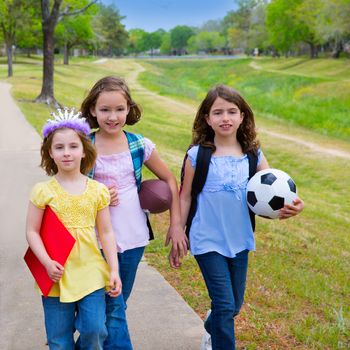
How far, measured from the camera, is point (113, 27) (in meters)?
109

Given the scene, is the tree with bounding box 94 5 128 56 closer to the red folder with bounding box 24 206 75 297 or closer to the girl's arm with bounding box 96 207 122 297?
the girl's arm with bounding box 96 207 122 297

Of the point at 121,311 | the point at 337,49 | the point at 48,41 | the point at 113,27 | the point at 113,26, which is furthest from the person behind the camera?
the point at 113,27

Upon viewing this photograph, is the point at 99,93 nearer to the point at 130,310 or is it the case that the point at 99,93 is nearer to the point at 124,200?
the point at 124,200

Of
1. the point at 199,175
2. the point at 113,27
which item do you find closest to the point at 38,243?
the point at 199,175

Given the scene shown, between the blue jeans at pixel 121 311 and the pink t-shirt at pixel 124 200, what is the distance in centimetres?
7

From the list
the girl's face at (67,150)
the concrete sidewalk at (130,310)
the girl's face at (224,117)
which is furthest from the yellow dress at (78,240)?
the concrete sidewalk at (130,310)

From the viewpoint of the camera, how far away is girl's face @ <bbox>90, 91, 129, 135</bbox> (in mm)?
3262

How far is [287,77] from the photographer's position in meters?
45.2

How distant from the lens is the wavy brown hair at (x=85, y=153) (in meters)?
3.05

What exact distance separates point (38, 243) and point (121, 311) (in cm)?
63

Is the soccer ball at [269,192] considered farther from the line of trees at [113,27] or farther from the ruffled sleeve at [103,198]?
the line of trees at [113,27]

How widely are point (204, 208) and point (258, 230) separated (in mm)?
4335

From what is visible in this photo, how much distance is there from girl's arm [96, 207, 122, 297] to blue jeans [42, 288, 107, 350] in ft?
0.36

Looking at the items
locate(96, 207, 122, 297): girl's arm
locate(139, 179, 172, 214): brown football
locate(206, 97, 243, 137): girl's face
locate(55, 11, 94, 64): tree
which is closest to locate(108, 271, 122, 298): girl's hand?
locate(96, 207, 122, 297): girl's arm
